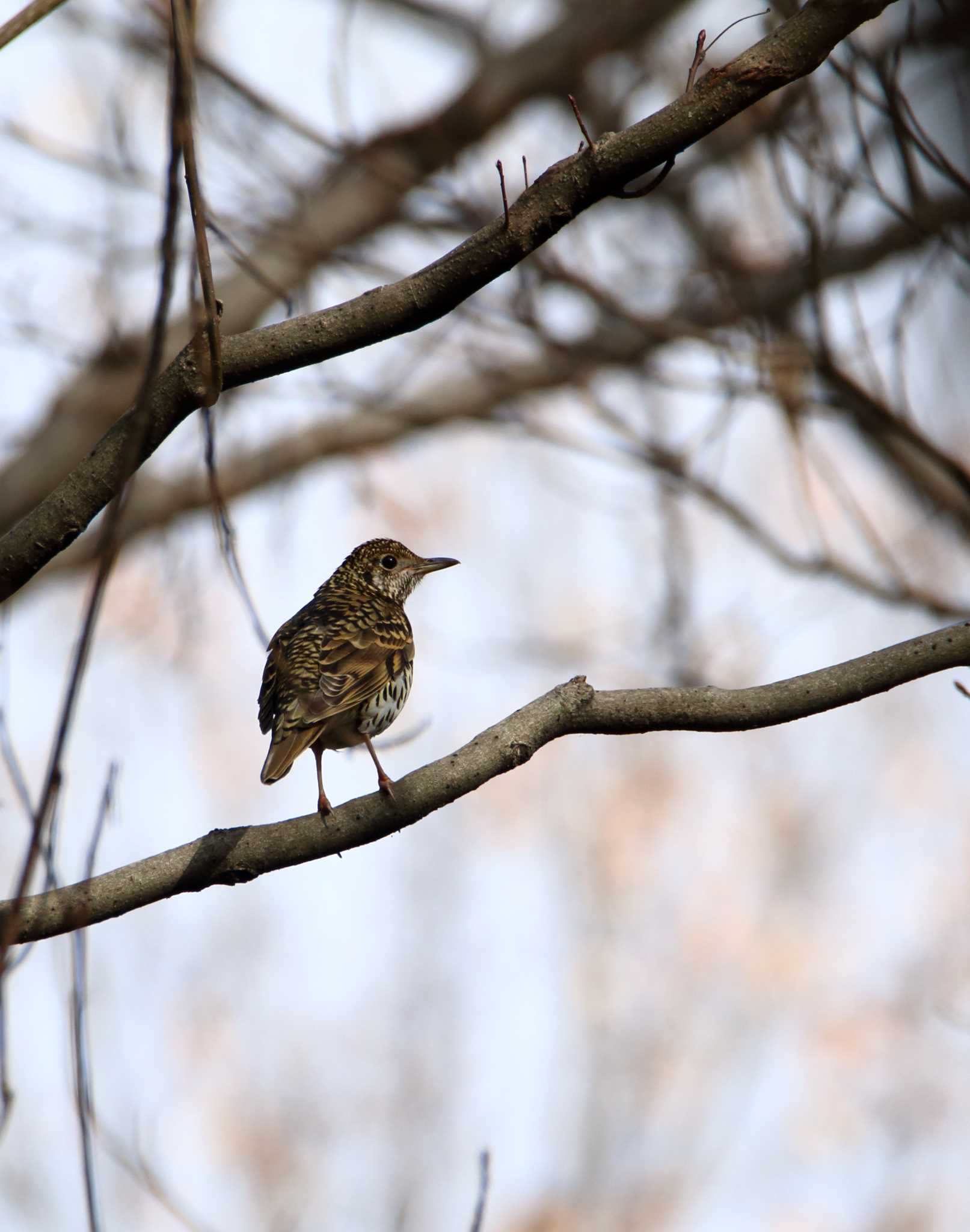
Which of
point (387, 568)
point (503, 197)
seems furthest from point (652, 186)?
point (387, 568)

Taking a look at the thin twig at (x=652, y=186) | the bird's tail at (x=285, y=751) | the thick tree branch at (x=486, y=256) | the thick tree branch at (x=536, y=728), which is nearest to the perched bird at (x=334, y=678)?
the bird's tail at (x=285, y=751)

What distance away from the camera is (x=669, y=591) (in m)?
9.84

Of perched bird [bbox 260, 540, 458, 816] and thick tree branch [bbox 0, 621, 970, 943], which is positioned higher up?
perched bird [bbox 260, 540, 458, 816]

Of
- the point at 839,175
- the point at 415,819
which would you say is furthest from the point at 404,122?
the point at 415,819

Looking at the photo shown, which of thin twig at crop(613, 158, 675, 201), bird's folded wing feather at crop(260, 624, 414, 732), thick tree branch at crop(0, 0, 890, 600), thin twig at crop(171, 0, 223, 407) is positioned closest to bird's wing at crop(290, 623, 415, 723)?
bird's folded wing feather at crop(260, 624, 414, 732)

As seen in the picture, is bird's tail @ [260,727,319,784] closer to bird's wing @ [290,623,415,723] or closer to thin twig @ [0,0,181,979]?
bird's wing @ [290,623,415,723]

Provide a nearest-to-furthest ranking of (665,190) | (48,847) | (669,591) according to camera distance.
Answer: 1. (48,847)
2. (669,591)
3. (665,190)

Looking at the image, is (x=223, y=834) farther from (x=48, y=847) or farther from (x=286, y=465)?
(x=286, y=465)

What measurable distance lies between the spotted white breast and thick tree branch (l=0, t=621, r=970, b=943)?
1755 millimetres

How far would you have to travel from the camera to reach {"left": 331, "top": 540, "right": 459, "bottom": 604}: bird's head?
761 cm

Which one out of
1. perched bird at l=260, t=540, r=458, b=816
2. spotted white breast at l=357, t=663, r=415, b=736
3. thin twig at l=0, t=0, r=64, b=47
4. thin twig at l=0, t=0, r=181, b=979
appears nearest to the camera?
thin twig at l=0, t=0, r=181, b=979

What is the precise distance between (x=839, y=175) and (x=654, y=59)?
182 inches

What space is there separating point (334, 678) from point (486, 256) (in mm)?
2622

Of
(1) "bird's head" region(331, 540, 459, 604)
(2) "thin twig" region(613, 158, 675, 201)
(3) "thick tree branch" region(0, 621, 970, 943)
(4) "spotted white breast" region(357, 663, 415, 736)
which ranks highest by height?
(1) "bird's head" region(331, 540, 459, 604)
